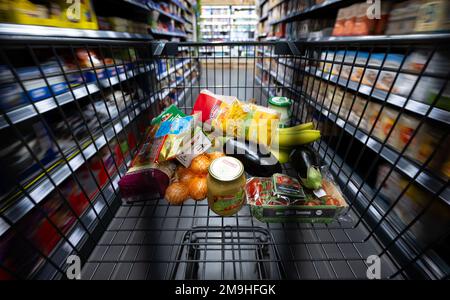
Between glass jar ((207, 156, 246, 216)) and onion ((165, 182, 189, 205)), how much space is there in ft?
0.38

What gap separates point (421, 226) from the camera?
95 centimetres

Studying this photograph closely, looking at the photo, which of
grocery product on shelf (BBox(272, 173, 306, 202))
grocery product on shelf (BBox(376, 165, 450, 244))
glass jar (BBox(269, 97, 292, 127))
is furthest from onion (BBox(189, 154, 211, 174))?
grocery product on shelf (BBox(376, 165, 450, 244))

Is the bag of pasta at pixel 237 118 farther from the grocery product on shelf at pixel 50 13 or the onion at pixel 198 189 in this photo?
the grocery product on shelf at pixel 50 13

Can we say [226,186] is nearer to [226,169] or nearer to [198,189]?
[226,169]

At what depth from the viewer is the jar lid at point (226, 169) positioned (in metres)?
0.63

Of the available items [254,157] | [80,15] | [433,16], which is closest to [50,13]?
[80,15]

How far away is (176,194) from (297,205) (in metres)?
0.42

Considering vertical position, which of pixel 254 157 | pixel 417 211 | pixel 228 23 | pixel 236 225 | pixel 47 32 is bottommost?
pixel 417 211

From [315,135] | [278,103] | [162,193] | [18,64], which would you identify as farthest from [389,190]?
[18,64]

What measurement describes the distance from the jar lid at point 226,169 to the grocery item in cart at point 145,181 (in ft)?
0.74

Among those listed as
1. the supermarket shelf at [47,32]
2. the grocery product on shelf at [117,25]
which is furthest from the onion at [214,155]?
the grocery product on shelf at [117,25]

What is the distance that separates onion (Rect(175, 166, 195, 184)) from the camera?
797 millimetres

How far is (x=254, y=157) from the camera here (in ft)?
2.78

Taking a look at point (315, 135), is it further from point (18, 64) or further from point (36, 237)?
point (18, 64)
